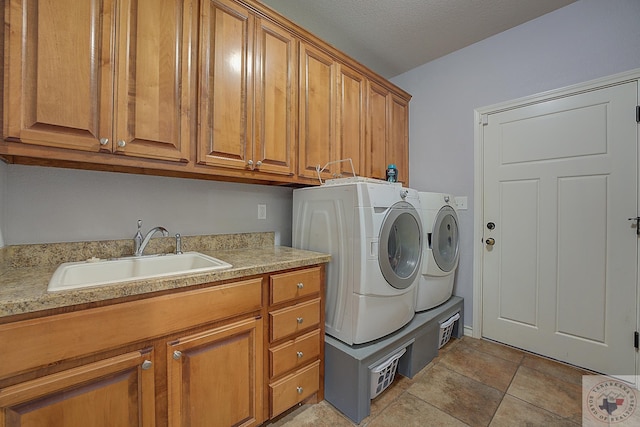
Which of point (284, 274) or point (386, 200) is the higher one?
point (386, 200)

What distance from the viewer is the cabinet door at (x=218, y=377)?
41.3 inches

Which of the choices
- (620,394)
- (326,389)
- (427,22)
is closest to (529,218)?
(620,394)

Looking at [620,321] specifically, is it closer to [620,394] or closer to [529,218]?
[620,394]

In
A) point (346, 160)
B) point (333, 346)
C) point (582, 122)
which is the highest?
point (582, 122)

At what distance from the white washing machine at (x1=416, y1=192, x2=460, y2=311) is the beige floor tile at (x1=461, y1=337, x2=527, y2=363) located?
0.43m

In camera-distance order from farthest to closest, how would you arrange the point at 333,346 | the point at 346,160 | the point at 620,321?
the point at 346,160 → the point at 620,321 → the point at 333,346

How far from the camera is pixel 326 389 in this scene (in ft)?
5.17

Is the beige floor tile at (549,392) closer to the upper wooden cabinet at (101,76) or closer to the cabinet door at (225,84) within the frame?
the cabinet door at (225,84)

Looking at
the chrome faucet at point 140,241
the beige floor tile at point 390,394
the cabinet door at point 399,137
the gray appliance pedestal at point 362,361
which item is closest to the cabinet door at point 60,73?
the chrome faucet at point 140,241

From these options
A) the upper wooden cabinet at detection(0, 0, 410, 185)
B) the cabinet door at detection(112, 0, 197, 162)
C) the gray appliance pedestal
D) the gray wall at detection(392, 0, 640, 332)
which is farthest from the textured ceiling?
the gray appliance pedestal

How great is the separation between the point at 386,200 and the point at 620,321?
72.2 inches

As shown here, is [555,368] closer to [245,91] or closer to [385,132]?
[385,132]

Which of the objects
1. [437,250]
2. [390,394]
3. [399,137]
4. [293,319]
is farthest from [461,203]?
[293,319]

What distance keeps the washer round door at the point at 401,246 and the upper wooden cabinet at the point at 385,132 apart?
2.26ft
